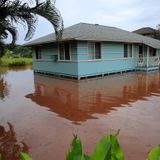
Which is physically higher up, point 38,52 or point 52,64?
point 38,52

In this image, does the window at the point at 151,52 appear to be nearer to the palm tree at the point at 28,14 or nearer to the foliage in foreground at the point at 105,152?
the palm tree at the point at 28,14

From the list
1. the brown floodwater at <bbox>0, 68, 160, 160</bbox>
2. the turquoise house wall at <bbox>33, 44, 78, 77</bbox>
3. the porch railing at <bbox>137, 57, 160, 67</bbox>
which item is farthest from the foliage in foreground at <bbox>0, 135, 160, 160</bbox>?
the porch railing at <bbox>137, 57, 160, 67</bbox>

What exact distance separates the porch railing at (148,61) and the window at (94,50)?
4567 millimetres

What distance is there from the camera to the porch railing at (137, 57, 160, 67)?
56.6ft

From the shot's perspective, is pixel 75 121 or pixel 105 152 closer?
pixel 105 152

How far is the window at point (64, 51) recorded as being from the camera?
14.4 metres

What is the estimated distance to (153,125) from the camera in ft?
17.8

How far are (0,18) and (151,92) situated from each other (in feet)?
23.1

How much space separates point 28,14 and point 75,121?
9.93ft

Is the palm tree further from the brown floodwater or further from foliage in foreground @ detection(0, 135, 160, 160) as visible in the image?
foliage in foreground @ detection(0, 135, 160, 160)

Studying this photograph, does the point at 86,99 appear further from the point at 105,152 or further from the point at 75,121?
the point at 105,152

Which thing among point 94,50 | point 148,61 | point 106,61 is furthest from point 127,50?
point 94,50

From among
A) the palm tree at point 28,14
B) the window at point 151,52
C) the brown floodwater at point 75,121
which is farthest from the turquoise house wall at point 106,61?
the palm tree at point 28,14

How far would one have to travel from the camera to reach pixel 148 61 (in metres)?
17.3
